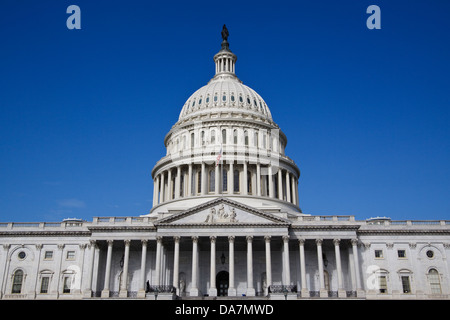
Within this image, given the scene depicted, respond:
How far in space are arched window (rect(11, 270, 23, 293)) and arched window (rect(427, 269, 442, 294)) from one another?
55170 mm

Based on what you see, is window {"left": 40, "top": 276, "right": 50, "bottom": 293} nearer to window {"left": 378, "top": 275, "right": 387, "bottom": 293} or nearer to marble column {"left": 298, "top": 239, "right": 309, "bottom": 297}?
marble column {"left": 298, "top": 239, "right": 309, "bottom": 297}

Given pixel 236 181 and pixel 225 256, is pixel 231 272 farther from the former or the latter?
pixel 236 181

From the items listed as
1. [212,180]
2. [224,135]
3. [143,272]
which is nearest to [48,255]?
→ [143,272]

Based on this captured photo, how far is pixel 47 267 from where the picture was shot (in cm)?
6034

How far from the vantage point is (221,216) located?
56.8 metres

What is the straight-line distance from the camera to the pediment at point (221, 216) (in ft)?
184

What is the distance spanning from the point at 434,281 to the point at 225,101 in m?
45.7

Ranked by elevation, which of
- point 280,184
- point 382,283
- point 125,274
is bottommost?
point 382,283

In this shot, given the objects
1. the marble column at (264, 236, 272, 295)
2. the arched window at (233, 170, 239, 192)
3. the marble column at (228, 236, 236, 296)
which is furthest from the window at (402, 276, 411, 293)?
the arched window at (233, 170, 239, 192)

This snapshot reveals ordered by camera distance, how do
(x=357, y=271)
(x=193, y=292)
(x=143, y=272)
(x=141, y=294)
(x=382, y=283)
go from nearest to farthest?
(x=193, y=292), (x=141, y=294), (x=357, y=271), (x=143, y=272), (x=382, y=283)

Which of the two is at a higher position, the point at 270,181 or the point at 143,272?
the point at 270,181

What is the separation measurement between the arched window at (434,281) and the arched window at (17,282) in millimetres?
55170

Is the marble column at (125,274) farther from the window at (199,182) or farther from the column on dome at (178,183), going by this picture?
the window at (199,182)
